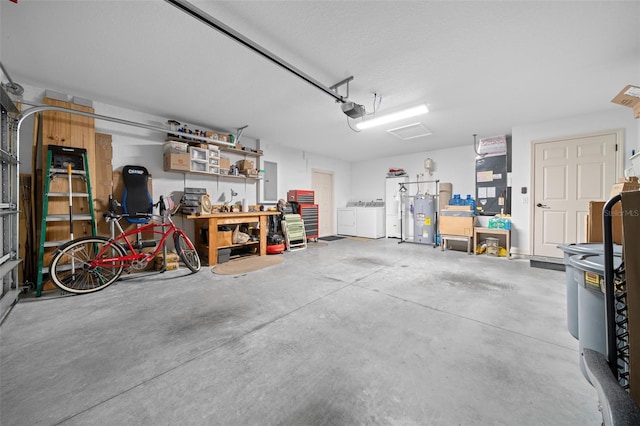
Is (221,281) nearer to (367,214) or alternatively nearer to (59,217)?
(59,217)

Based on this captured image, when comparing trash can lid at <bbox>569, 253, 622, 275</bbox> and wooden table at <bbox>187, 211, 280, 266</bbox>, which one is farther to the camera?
wooden table at <bbox>187, 211, 280, 266</bbox>

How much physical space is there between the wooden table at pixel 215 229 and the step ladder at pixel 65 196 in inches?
50.2

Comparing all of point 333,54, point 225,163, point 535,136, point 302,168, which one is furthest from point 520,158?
point 225,163

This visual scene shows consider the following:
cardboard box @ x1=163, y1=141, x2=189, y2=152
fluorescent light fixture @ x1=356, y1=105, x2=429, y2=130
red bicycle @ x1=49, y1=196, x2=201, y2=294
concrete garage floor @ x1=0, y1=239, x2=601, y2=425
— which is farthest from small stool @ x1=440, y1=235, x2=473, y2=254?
cardboard box @ x1=163, y1=141, x2=189, y2=152

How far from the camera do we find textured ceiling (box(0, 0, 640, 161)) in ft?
6.28

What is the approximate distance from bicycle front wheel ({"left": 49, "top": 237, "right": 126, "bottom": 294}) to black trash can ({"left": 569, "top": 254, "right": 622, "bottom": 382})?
4.38 meters

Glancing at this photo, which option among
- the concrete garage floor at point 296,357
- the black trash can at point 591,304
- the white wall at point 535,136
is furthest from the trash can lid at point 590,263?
the white wall at point 535,136

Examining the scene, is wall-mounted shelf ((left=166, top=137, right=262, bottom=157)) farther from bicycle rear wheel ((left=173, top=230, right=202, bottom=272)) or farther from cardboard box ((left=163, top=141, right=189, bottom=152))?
bicycle rear wheel ((left=173, top=230, right=202, bottom=272))

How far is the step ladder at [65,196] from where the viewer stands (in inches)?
114

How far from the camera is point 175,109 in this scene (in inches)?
152

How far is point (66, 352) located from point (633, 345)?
3082 mm

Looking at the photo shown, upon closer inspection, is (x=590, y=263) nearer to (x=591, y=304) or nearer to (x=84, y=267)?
(x=591, y=304)

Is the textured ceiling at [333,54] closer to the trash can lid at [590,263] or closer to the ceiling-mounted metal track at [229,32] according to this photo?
the ceiling-mounted metal track at [229,32]

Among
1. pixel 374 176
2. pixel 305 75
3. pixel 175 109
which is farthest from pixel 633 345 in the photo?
pixel 374 176
